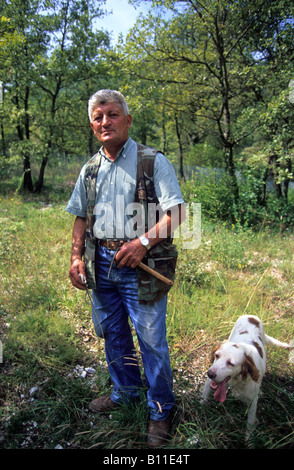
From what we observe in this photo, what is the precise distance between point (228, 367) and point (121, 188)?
4.49ft

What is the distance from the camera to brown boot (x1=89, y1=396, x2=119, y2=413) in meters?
2.18

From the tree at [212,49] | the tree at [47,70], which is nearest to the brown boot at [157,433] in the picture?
the tree at [212,49]

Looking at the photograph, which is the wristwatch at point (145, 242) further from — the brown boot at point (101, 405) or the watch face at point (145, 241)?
the brown boot at point (101, 405)

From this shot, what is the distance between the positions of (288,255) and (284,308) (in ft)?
5.93

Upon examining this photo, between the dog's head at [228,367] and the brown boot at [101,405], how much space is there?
832mm

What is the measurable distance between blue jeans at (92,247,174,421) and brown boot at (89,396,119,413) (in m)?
0.06

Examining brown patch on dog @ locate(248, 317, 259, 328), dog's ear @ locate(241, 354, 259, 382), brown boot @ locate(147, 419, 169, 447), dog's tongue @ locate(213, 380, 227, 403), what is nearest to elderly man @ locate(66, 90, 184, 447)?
brown boot @ locate(147, 419, 169, 447)

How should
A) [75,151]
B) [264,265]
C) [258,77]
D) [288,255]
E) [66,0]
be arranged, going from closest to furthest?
[264,265]
[288,255]
[258,77]
[66,0]
[75,151]

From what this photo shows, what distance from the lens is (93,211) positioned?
6.46 ft

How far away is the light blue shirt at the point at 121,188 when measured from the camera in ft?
A: 5.83

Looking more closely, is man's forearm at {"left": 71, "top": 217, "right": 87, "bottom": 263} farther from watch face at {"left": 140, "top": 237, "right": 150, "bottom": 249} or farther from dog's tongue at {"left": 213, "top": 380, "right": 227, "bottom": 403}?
dog's tongue at {"left": 213, "top": 380, "right": 227, "bottom": 403}
